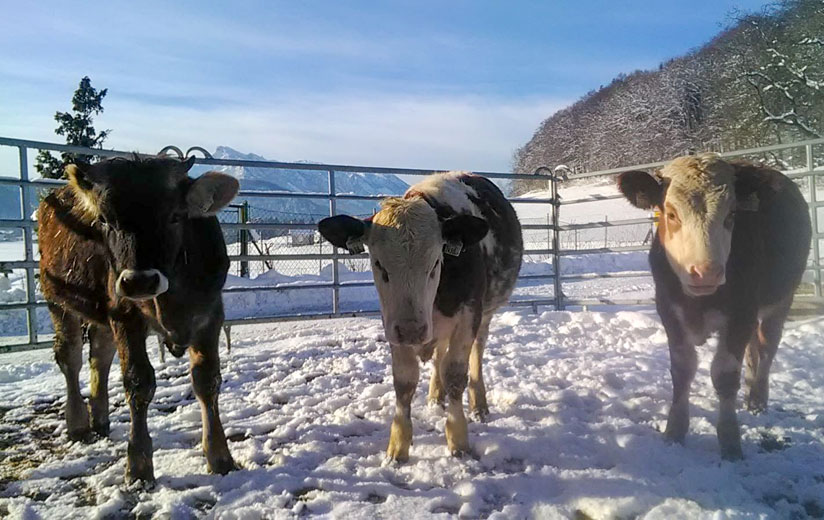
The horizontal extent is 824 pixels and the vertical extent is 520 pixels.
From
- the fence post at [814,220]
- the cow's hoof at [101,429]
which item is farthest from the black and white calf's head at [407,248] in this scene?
the fence post at [814,220]

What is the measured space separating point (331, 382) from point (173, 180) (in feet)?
7.89

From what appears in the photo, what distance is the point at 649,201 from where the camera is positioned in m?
3.28

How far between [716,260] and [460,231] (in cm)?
137

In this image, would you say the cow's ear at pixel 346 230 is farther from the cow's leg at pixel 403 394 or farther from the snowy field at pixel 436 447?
the snowy field at pixel 436 447

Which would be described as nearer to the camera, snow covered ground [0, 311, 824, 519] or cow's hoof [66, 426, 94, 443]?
snow covered ground [0, 311, 824, 519]

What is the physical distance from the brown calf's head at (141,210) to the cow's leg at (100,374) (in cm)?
119

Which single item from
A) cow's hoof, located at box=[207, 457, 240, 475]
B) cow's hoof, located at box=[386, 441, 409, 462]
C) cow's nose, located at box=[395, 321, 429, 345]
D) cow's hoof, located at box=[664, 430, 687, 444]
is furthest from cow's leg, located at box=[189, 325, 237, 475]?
cow's hoof, located at box=[664, 430, 687, 444]

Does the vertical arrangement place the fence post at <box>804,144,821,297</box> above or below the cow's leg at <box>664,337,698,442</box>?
above

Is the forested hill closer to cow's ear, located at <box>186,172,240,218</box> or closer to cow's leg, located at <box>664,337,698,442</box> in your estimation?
cow's leg, located at <box>664,337,698,442</box>

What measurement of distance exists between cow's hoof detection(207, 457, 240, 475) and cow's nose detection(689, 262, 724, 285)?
2.75m

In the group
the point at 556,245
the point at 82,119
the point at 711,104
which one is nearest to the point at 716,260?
the point at 556,245

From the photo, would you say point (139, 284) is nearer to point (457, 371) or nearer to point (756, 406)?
point (457, 371)

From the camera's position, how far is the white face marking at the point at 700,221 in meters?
2.64

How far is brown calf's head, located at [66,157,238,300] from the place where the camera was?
234cm
